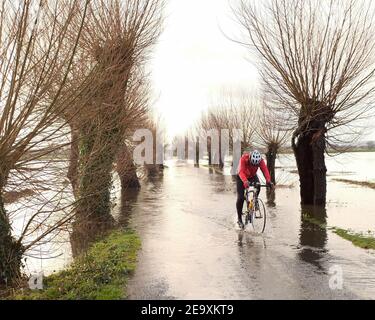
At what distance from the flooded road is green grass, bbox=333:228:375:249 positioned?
22cm

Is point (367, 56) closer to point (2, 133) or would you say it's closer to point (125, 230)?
point (125, 230)

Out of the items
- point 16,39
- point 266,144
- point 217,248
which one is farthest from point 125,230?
point 266,144

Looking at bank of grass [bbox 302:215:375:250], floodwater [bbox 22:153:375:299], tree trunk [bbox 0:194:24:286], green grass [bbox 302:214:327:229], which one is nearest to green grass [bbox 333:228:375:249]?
bank of grass [bbox 302:215:375:250]

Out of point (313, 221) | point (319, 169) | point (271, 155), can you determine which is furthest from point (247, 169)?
point (271, 155)

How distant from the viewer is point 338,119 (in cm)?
1538

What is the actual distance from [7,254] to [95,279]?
1.92 meters

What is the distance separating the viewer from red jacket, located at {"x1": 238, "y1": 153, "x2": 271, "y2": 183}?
10.3 meters

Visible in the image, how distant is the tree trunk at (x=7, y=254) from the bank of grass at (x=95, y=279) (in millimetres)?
597

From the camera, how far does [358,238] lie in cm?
1009

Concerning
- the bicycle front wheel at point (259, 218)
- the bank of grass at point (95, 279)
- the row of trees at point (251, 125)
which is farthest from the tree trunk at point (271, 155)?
the bank of grass at point (95, 279)

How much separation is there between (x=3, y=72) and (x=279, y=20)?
462 inches

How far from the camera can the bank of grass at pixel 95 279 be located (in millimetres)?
6430

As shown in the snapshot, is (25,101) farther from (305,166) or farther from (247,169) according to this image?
(305,166)

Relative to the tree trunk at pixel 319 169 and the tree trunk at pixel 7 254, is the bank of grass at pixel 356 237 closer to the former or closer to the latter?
the tree trunk at pixel 319 169
